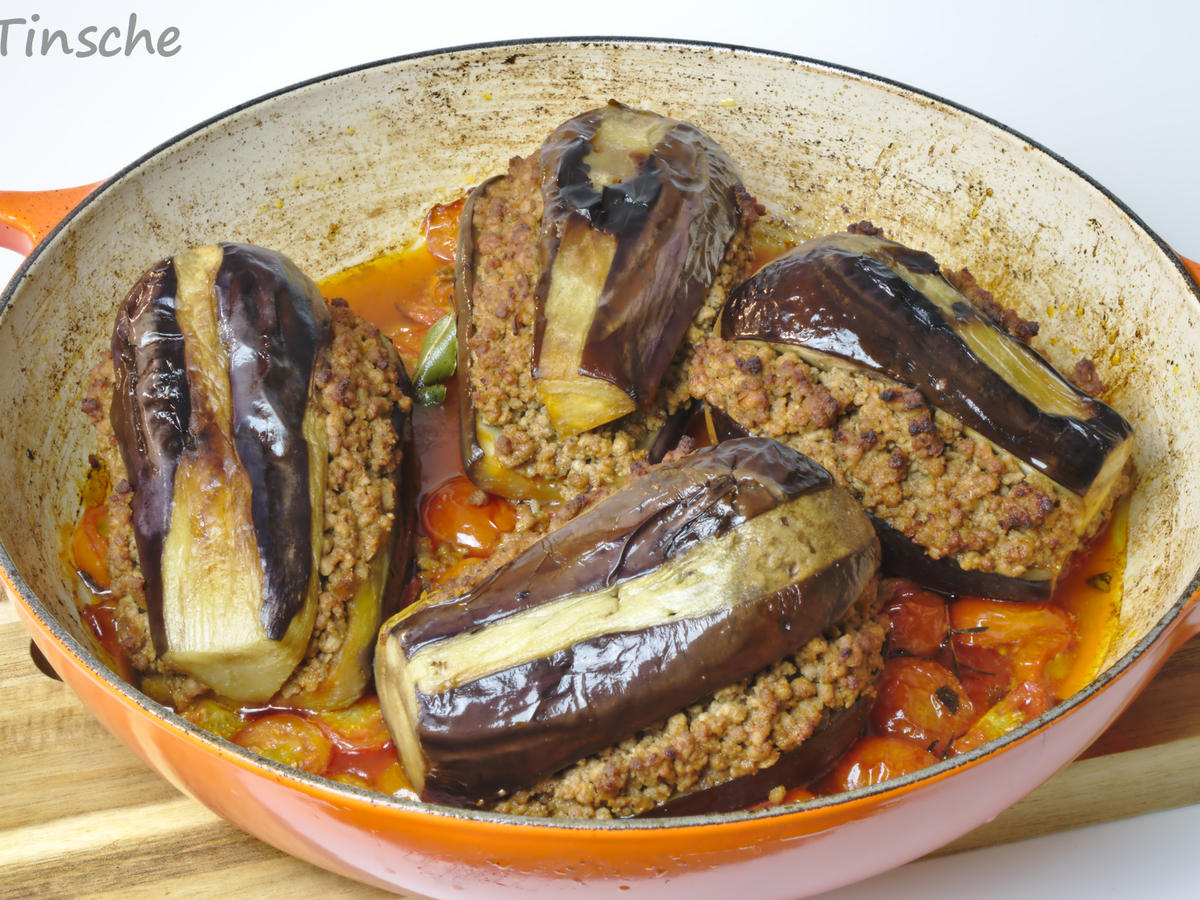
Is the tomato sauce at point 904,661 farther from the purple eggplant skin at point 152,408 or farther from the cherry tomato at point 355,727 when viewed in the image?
the purple eggplant skin at point 152,408

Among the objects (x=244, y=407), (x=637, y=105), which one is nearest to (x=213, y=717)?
(x=244, y=407)

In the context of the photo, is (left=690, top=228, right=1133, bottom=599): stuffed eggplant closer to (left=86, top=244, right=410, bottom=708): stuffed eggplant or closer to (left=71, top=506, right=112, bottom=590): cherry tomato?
(left=86, top=244, right=410, bottom=708): stuffed eggplant

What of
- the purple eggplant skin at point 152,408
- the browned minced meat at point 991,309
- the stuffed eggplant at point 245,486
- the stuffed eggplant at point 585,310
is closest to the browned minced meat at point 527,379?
the stuffed eggplant at point 585,310

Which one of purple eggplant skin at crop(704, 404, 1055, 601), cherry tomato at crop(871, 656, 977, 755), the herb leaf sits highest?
the herb leaf

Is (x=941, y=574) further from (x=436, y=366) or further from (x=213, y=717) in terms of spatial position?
(x=213, y=717)

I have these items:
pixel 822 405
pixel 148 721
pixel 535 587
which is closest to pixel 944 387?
pixel 822 405

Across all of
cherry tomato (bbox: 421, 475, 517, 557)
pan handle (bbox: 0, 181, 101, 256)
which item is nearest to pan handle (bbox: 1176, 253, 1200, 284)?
cherry tomato (bbox: 421, 475, 517, 557)
